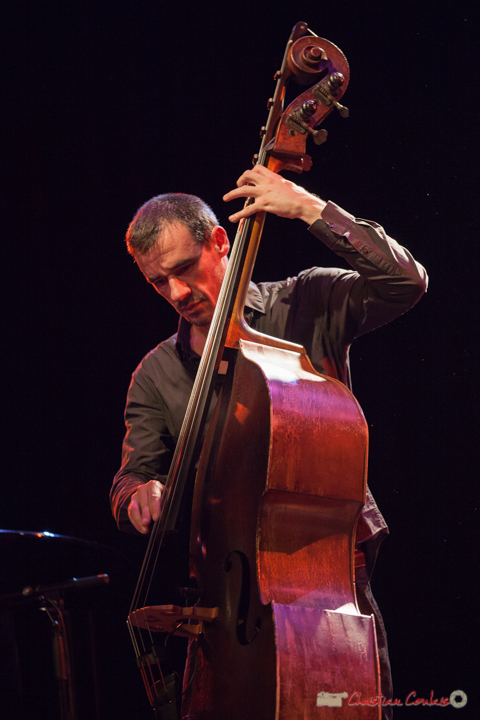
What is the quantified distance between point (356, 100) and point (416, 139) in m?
0.43

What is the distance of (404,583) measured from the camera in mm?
2947

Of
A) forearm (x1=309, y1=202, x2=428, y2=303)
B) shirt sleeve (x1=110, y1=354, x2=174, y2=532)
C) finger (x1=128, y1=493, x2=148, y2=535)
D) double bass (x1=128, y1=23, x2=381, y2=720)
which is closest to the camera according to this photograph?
double bass (x1=128, y1=23, x2=381, y2=720)

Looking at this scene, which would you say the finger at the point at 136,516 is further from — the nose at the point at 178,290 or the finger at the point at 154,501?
the nose at the point at 178,290

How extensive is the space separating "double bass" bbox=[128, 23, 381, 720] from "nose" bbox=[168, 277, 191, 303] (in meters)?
0.35

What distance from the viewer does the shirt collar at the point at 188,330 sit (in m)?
2.08

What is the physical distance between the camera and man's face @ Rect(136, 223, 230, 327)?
2.11 m

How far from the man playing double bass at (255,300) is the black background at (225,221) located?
118 cm

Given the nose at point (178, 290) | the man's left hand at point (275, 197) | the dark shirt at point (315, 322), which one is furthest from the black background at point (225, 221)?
the man's left hand at point (275, 197)

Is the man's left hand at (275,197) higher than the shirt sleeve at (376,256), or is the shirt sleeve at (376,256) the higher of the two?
the man's left hand at (275,197)

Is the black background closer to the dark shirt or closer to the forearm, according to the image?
the dark shirt

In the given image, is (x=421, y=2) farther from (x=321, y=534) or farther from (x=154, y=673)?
(x=154, y=673)

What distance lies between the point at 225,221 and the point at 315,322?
179 cm

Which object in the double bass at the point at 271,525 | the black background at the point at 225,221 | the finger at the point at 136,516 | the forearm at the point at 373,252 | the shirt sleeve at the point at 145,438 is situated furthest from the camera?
the black background at the point at 225,221

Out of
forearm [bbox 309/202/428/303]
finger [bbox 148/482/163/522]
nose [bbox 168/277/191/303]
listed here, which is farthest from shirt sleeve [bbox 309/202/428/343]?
finger [bbox 148/482/163/522]
